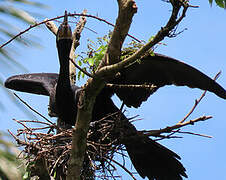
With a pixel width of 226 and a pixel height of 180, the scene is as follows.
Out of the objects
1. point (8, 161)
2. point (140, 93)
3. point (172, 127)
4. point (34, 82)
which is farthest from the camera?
point (34, 82)

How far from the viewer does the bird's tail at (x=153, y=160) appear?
4742mm

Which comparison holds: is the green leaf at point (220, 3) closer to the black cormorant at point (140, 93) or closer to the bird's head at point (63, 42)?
the black cormorant at point (140, 93)

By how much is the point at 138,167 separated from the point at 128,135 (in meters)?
0.67

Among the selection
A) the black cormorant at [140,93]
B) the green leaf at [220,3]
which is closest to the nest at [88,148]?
the black cormorant at [140,93]

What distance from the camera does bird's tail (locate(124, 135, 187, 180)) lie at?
187 inches

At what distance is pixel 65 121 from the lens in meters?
5.14

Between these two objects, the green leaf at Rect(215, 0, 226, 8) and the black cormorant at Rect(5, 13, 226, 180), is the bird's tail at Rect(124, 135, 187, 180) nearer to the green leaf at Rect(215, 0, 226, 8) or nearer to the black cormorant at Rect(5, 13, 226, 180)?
the black cormorant at Rect(5, 13, 226, 180)

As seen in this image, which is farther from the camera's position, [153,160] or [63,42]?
[153,160]

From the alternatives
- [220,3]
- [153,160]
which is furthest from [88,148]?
[220,3]

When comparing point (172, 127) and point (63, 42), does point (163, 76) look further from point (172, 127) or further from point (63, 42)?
point (63, 42)

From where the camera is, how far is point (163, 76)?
4.36 metres

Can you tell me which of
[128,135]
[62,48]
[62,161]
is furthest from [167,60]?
[62,161]

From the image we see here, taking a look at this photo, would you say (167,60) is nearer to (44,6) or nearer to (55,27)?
(55,27)

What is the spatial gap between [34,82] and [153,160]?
7.35 ft
